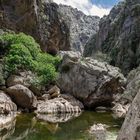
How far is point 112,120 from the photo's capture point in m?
37.2

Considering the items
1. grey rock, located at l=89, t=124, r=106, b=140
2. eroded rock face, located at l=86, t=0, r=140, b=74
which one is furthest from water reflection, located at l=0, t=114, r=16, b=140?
eroded rock face, located at l=86, t=0, r=140, b=74

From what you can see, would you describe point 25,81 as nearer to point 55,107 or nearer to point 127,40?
point 55,107

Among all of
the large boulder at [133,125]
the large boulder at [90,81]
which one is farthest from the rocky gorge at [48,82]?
the large boulder at [133,125]

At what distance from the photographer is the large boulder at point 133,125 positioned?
7.89m

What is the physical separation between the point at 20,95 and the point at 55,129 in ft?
31.4

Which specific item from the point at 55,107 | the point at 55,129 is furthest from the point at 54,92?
the point at 55,129

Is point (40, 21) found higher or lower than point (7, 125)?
higher

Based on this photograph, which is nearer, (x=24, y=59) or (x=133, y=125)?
(x=133, y=125)

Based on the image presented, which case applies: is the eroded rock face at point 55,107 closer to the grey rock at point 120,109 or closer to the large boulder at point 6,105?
the large boulder at point 6,105

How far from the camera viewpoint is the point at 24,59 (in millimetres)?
46906

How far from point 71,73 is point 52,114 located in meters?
11.5

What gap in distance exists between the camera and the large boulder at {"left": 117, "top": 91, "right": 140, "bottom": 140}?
7886mm

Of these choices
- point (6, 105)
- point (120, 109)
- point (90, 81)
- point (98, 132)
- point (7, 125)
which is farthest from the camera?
point (90, 81)

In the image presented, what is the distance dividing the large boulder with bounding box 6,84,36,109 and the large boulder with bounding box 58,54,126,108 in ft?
34.3
